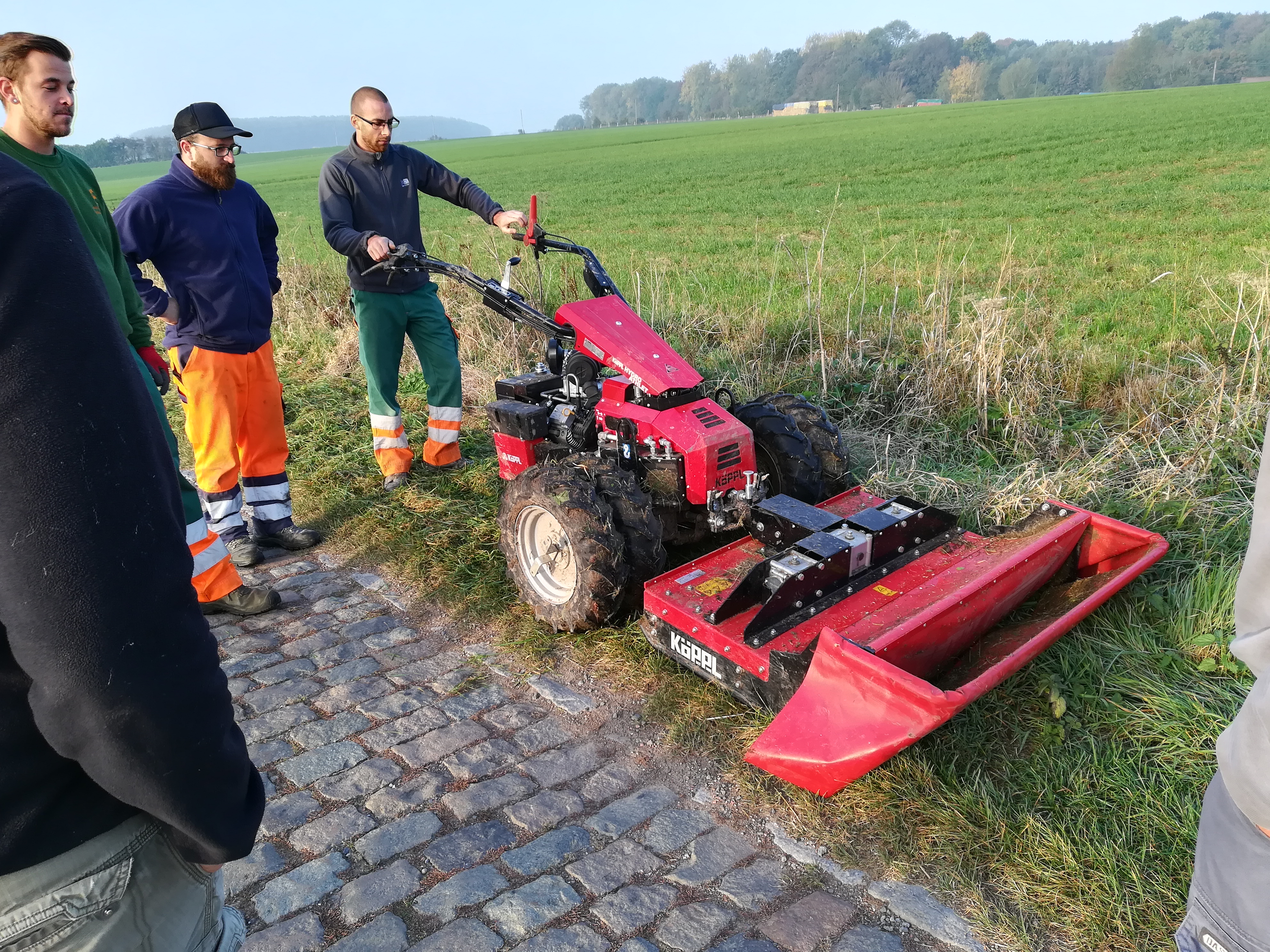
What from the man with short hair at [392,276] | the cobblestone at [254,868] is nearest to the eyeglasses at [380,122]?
the man with short hair at [392,276]

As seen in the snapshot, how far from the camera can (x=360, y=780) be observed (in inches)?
Result: 138

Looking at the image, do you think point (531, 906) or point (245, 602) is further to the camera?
point (245, 602)

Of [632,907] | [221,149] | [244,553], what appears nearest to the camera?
[632,907]

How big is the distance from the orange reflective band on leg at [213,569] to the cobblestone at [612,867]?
2.66 metres

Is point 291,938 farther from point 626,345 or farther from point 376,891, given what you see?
point 626,345

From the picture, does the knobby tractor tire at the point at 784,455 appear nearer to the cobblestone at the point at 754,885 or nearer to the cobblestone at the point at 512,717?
the cobblestone at the point at 512,717

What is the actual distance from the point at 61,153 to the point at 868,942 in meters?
4.44

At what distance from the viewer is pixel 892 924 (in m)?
2.76

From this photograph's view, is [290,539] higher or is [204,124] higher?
[204,124]

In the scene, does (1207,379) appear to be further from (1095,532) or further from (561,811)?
(561,811)

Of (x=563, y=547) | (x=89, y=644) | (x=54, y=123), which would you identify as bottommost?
(x=563, y=547)

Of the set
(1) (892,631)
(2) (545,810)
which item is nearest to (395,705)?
(2) (545,810)

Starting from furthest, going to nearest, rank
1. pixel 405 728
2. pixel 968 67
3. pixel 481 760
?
1. pixel 968 67
2. pixel 405 728
3. pixel 481 760

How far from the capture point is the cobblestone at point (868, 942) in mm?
2676
